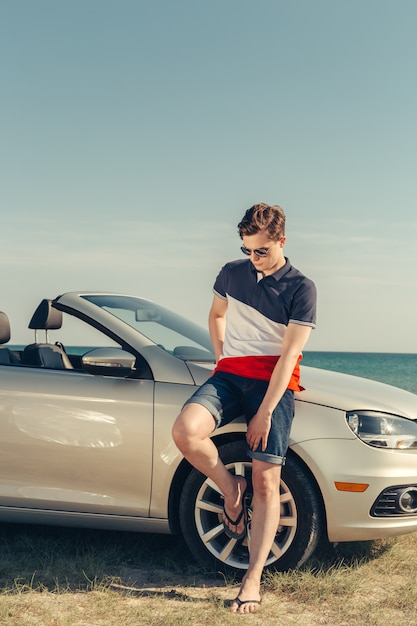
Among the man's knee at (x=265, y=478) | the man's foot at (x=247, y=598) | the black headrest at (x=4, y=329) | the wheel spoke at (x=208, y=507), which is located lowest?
the man's foot at (x=247, y=598)

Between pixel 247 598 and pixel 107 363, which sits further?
pixel 107 363

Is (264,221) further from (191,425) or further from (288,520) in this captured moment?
(288,520)

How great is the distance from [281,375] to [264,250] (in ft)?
2.14

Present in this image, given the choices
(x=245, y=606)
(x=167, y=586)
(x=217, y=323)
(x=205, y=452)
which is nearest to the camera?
(x=245, y=606)

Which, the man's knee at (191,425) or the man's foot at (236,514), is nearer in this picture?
the man's knee at (191,425)

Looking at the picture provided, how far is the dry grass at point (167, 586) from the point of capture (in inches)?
141

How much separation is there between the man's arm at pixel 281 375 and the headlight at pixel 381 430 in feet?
1.87

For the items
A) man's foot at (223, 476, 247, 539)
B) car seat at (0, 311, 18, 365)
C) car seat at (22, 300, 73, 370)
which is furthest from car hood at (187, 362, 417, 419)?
car seat at (0, 311, 18, 365)

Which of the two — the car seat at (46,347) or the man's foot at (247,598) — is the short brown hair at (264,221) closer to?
the car seat at (46,347)

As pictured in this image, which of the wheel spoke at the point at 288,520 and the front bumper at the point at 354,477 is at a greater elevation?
the front bumper at the point at 354,477

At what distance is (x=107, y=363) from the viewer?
13.6 feet

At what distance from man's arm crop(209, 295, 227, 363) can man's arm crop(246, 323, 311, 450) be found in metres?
0.60

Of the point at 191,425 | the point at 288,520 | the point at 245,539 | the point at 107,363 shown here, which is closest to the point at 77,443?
the point at 107,363

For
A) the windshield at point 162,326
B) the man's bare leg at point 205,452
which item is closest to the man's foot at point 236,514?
the man's bare leg at point 205,452
